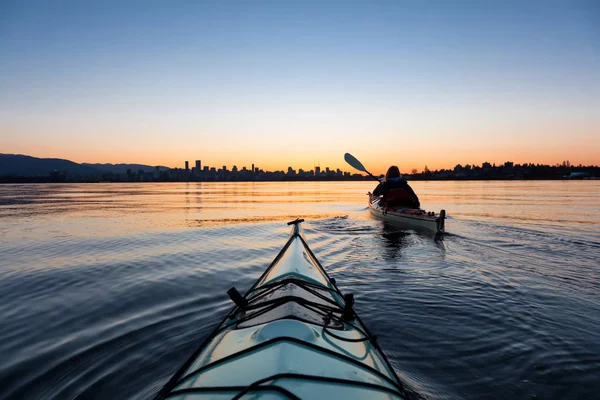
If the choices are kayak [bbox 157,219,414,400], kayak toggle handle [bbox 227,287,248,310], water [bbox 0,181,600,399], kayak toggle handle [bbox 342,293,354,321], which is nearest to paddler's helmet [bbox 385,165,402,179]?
water [bbox 0,181,600,399]

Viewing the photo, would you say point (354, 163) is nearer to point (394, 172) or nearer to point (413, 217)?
point (394, 172)

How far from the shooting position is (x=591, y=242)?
12.9 meters

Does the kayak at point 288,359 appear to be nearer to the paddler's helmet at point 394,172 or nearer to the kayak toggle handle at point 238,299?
the kayak toggle handle at point 238,299

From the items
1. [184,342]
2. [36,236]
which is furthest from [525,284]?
[36,236]

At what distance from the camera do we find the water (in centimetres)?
446

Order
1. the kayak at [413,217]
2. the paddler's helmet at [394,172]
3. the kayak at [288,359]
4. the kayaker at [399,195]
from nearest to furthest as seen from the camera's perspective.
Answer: the kayak at [288,359] → the kayak at [413,217] → the kayaker at [399,195] → the paddler's helmet at [394,172]

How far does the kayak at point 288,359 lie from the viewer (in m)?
2.42

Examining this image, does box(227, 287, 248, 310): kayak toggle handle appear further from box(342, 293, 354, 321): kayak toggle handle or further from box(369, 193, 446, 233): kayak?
box(369, 193, 446, 233): kayak

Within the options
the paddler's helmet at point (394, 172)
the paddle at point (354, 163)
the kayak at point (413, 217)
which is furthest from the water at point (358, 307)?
the paddle at point (354, 163)

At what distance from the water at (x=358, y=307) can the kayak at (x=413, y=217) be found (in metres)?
0.77

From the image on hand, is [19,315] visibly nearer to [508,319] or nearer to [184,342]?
[184,342]

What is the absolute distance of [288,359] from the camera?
8.55ft

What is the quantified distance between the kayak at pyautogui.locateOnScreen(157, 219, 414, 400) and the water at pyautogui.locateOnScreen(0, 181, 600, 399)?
5.17 feet

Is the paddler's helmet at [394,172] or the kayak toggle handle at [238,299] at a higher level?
the paddler's helmet at [394,172]
